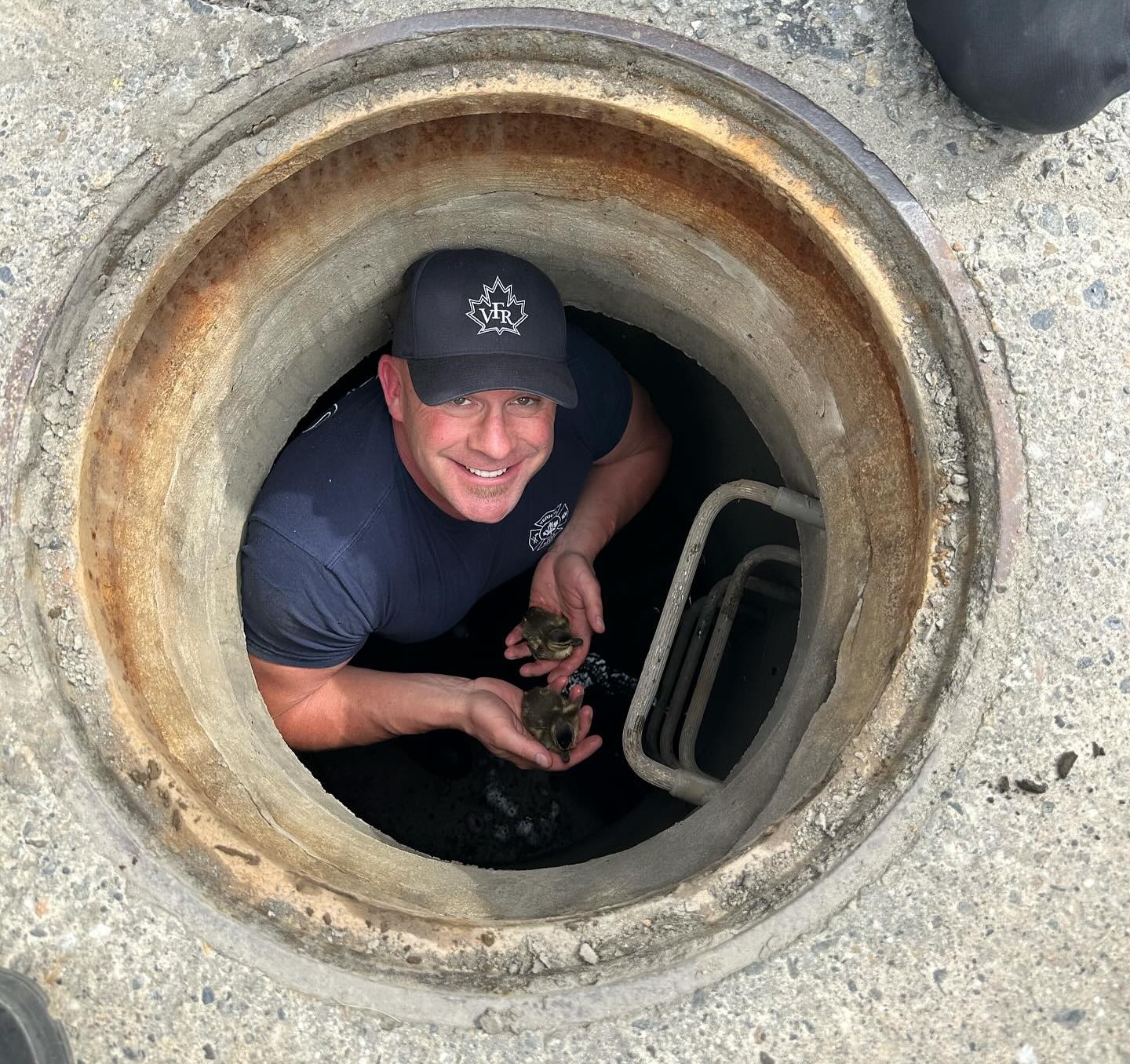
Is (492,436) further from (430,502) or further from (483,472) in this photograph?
(430,502)

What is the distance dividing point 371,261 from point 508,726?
4.74 ft

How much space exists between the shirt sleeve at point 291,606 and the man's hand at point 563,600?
2.43 feet

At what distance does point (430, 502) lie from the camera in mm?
2723

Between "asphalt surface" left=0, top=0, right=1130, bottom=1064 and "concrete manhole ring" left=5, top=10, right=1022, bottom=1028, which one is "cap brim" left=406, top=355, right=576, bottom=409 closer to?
"concrete manhole ring" left=5, top=10, right=1022, bottom=1028

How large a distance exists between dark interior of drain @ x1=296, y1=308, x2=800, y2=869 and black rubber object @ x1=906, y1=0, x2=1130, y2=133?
5.10ft

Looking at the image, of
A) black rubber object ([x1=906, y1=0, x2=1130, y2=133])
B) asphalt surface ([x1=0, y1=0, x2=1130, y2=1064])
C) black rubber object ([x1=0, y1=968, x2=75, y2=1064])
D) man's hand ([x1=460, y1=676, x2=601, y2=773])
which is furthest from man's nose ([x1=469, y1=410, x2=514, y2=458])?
black rubber object ([x1=0, y1=968, x2=75, y2=1064])

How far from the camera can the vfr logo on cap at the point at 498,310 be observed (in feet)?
8.00

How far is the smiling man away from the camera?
247 cm

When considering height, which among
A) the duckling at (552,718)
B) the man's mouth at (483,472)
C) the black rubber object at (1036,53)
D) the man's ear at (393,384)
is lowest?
the duckling at (552,718)

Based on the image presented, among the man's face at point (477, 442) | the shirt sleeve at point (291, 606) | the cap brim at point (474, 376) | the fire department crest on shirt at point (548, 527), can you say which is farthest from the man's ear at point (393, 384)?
the fire department crest on shirt at point (548, 527)

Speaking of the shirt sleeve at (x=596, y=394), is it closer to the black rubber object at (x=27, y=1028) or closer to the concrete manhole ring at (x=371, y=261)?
the concrete manhole ring at (x=371, y=261)

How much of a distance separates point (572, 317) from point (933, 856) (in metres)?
2.32

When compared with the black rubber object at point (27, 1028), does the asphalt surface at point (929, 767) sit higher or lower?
higher

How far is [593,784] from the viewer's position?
11.5 ft
